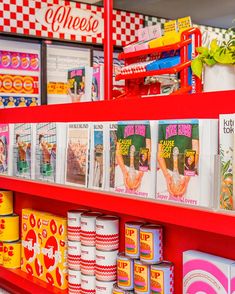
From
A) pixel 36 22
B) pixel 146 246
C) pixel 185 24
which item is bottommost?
pixel 146 246

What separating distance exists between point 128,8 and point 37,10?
4.55 feet

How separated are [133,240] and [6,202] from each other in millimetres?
1079

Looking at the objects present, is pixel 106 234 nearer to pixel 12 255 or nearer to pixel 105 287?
pixel 105 287

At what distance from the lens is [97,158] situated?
1910 mm

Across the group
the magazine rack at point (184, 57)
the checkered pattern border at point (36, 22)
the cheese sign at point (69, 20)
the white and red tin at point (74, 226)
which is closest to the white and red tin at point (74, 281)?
the white and red tin at point (74, 226)

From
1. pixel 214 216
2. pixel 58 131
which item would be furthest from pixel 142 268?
pixel 58 131

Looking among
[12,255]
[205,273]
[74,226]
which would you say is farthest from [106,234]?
[12,255]

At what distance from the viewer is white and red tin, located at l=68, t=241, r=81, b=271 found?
6.68 feet

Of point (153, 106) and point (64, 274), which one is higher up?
point (153, 106)

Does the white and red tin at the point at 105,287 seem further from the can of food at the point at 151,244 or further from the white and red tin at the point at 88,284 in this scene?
the can of food at the point at 151,244

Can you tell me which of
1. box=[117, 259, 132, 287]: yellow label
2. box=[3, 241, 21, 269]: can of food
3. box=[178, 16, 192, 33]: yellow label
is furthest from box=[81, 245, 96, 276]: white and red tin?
box=[178, 16, 192, 33]: yellow label

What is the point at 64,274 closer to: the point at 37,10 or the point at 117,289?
the point at 117,289

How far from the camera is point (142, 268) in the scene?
1.72 m

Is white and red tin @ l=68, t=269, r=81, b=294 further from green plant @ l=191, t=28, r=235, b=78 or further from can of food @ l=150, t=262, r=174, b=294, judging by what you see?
green plant @ l=191, t=28, r=235, b=78
